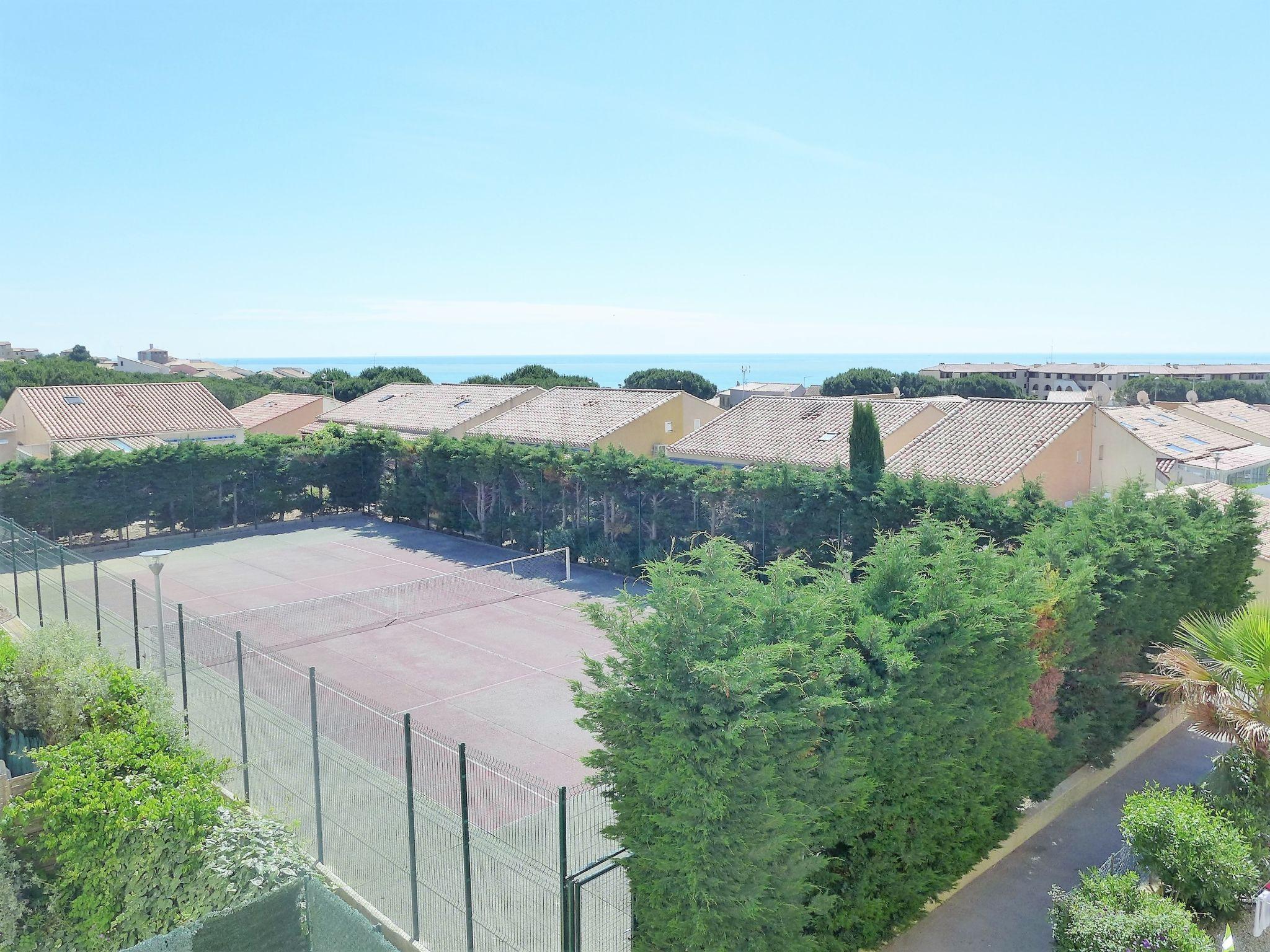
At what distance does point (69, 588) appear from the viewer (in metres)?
16.9

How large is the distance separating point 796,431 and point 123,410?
2820 centimetres

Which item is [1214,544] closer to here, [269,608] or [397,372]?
[269,608]

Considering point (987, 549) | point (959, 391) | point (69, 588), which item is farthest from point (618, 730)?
point (959, 391)

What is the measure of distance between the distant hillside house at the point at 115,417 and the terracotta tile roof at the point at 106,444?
0.02 meters

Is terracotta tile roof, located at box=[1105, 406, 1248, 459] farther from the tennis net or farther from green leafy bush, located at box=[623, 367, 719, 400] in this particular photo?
green leafy bush, located at box=[623, 367, 719, 400]

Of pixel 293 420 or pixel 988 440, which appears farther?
pixel 293 420

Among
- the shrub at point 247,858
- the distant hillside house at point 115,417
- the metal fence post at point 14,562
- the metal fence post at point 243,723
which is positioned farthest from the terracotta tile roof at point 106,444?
the shrub at point 247,858

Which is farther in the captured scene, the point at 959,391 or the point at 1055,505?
the point at 959,391

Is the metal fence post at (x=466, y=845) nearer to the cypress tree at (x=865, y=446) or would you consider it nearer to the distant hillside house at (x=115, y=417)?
the cypress tree at (x=865, y=446)

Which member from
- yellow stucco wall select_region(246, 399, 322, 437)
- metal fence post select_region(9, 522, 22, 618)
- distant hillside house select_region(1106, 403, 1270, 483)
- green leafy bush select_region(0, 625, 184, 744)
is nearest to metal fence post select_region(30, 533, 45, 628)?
metal fence post select_region(9, 522, 22, 618)

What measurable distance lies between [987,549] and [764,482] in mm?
11748

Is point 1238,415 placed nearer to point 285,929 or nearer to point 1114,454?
point 1114,454

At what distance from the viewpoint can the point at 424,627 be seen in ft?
62.8

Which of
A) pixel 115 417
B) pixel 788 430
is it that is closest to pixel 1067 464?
pixel 788 430
